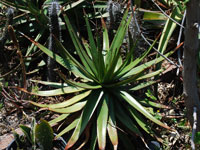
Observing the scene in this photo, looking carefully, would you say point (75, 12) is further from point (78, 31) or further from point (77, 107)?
point (77, 107)

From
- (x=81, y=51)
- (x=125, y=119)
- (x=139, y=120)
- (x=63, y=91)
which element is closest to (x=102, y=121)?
(x=125, y=119)

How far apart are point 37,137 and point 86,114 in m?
0.49

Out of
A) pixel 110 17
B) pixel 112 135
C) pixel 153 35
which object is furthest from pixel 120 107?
pixel 153 35

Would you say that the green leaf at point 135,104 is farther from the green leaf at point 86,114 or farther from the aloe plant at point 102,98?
the green leaf at point 86,114

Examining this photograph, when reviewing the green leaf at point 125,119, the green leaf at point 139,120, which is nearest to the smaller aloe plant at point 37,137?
the green leaf at point 125,119

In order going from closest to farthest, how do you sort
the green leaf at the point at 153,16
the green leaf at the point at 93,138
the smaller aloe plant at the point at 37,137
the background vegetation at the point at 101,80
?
1. the smaller aloe plant at the point at 37,137
2. the green leaf at the point at 93,138
3. the background vegetation at the point at 101,80
4. the green leaf at the point at 153,16

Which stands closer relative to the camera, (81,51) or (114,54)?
(114,54)

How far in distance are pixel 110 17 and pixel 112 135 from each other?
139 cm

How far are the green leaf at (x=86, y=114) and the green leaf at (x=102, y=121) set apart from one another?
2.6 inches

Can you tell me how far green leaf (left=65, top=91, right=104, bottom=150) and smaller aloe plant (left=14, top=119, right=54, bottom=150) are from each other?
0.19 meters

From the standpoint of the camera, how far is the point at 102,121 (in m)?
2.71

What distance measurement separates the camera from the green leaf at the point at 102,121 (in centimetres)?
255

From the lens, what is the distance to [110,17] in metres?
3.34

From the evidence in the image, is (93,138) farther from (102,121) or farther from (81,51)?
(81,51)
